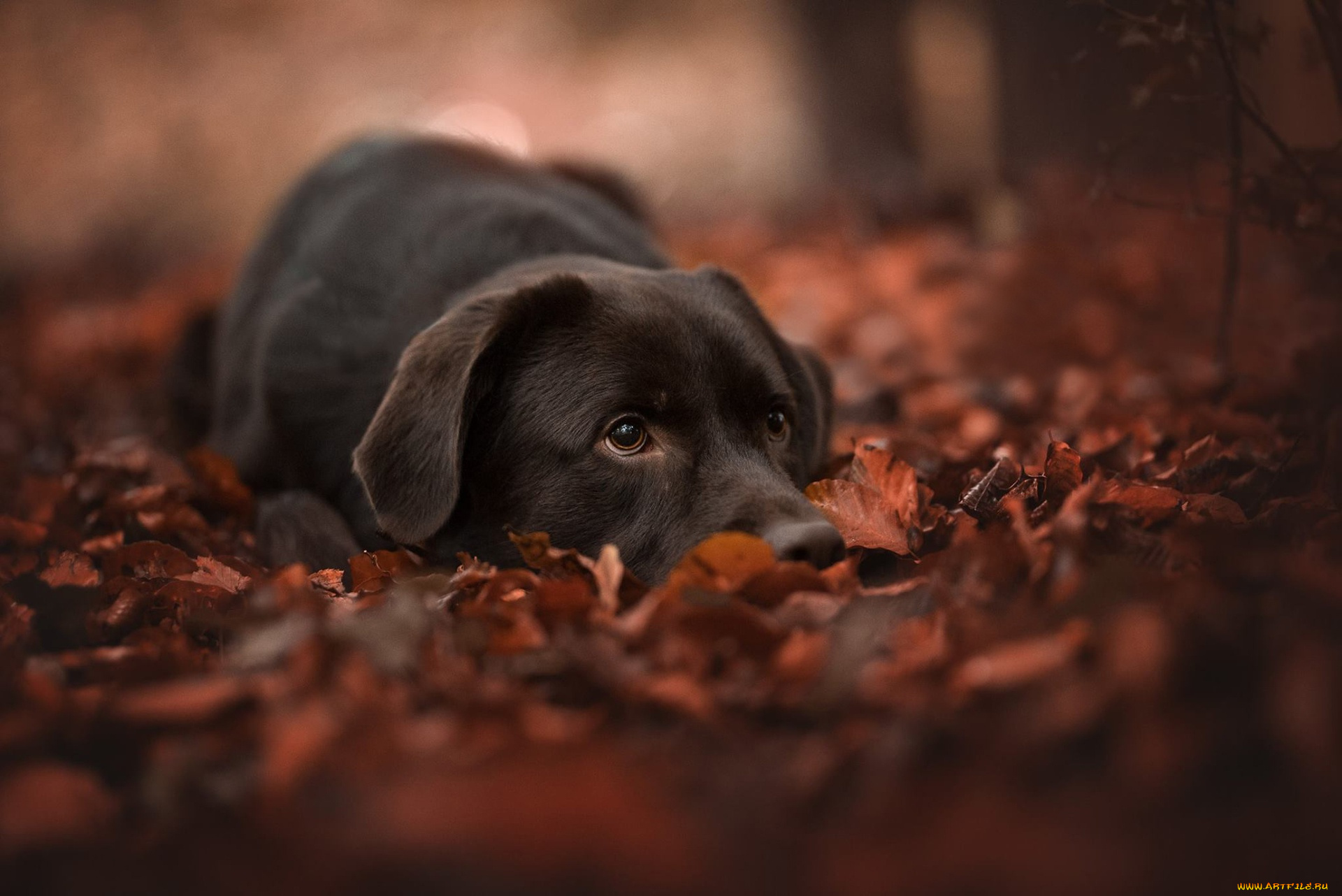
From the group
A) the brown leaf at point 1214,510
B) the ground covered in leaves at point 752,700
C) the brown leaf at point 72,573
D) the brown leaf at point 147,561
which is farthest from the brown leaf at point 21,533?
the brown leaf at point 1214,510

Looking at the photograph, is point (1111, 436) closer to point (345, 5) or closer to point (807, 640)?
point (807, 640)

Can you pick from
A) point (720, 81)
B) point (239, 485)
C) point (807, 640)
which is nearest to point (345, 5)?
point (720, 81)

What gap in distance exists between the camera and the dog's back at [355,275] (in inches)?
133

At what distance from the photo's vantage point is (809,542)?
2268 mm

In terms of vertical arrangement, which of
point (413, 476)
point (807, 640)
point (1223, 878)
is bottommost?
point (1223, 878)

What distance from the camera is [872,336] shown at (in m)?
5.79

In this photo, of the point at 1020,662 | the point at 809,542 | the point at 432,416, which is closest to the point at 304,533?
the point at 432,416

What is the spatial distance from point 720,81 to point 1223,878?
22.0m

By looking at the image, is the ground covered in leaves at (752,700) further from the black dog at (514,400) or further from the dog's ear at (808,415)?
the dog's ear at (808,415)

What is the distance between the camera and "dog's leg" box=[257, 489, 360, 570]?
9.88 ft

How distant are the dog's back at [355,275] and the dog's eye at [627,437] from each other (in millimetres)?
836

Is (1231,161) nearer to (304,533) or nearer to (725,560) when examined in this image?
(725,560)

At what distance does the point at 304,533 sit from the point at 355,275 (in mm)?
1014

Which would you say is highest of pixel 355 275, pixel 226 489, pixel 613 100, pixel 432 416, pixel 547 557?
pixel 613 100
